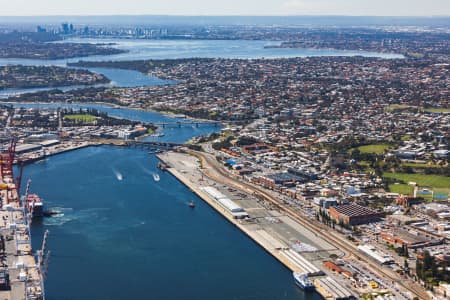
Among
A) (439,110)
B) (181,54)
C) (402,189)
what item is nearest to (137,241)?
(402,189)

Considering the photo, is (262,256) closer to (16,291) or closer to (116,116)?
(16,291)

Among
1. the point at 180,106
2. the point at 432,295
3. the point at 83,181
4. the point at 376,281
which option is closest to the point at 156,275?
the point at 376,281

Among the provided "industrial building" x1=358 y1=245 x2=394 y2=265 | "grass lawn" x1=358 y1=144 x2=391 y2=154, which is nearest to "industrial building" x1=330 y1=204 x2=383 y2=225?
"industrial building" x1=358 y1=245 x2=394 y2=265

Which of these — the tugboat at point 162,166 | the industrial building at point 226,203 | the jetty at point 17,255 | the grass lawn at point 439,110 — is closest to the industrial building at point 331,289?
the industrial building at point 226,203

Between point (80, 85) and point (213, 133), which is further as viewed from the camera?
point (80, 85)

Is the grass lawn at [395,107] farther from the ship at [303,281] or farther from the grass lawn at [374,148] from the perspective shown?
the ship at [303,281]
